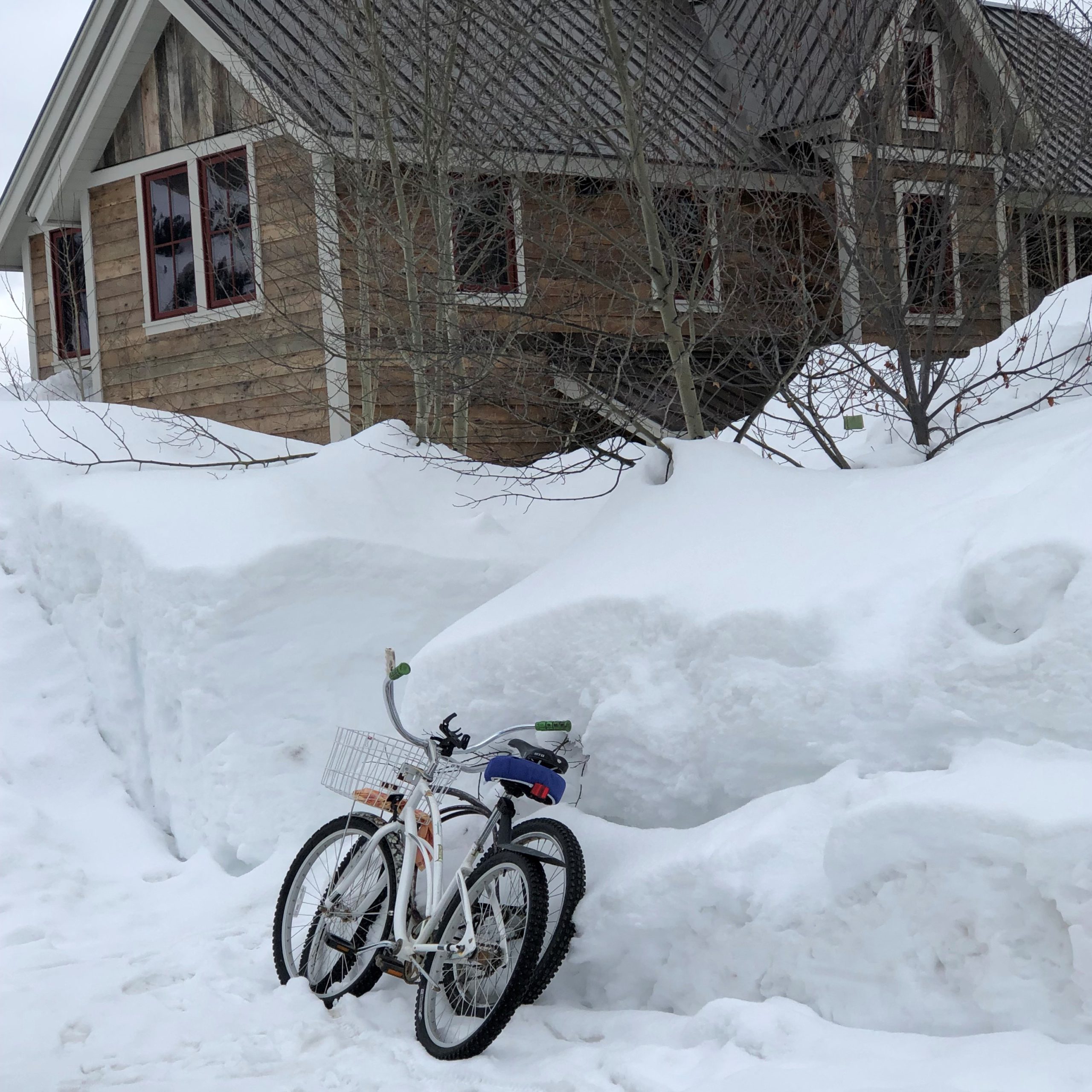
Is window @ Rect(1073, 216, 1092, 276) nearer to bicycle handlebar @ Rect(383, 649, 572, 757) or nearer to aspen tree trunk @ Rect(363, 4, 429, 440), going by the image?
aspen tree trunk @ Rect(363, 4, 429, 440)

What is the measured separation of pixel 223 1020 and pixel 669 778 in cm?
177

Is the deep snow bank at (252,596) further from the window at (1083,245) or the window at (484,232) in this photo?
the window at (1083,245)

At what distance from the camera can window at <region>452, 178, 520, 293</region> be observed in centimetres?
665

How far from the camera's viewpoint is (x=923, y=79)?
574 centimetres

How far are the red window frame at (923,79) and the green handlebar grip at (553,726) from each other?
3.54 meters

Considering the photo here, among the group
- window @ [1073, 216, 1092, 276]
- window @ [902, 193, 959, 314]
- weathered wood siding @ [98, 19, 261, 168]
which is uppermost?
weathered wood siding @ [98, 19, 261, 168]

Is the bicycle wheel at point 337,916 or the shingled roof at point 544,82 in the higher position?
the shingled roof at point 544,82

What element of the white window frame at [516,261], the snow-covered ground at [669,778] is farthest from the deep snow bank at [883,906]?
the white window frame at [516,261]

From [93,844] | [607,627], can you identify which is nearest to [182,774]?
[93,844]

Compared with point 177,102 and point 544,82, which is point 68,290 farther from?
point 544,82

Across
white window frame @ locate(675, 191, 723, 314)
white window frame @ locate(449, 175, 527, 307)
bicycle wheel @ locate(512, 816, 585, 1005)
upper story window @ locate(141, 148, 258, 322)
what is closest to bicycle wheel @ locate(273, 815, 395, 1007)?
bicycle wheel @ locate(512, 816, 585, 1005)

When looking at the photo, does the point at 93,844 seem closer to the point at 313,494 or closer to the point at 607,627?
the point at 313,494

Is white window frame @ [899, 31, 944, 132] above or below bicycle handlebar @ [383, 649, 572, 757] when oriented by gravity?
above

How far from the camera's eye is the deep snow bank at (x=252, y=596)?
5953mm
